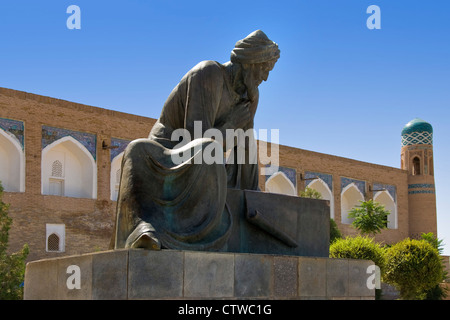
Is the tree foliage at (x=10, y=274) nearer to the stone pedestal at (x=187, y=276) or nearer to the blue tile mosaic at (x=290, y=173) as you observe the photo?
the stone pedestal at (x=187, y=276)

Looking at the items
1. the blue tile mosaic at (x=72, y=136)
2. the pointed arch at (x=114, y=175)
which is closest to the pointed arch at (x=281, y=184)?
the pointed arch at (x=114, y=175)

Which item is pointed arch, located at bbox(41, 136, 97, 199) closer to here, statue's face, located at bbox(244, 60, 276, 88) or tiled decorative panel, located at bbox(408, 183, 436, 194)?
statue's face, located at bbox(244, 60, 276, 88)

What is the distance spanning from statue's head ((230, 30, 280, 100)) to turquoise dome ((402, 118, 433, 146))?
2705 cm

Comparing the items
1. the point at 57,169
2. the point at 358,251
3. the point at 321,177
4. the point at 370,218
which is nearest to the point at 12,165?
the point at 57,169

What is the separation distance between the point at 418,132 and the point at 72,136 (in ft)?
62.2

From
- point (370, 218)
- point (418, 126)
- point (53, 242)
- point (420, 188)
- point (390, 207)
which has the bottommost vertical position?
point (53, 242)

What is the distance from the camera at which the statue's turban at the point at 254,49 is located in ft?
16.4

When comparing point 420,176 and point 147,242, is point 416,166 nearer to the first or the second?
point 420,176

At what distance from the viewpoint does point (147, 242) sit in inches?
149

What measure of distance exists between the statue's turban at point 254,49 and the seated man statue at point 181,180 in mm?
211

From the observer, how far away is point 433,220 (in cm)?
3008

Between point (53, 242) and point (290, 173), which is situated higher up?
point (290, 173)
